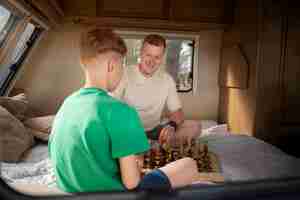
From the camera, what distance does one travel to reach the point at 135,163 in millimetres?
351

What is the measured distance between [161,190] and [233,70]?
1.96 ft

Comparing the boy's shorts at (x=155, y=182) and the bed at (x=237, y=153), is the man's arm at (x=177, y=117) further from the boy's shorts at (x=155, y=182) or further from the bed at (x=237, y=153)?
the boy's shorts at (x=155, y=182)

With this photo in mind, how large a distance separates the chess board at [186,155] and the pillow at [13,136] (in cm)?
27

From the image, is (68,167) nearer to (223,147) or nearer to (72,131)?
(72,131)

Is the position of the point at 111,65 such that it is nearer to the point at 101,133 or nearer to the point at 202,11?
the point at 101,133

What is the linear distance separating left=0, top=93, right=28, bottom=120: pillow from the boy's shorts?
0.40 metres

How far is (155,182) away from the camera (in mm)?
348

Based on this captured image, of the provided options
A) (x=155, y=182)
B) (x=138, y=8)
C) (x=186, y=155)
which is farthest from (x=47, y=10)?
(x=155, y=182)

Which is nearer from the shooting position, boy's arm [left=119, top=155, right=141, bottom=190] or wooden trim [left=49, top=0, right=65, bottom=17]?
boy's arm [left=119, top=155, right=141, bottom=190]

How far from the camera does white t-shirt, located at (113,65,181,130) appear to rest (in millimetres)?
599

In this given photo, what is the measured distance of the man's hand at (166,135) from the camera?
0.65 m

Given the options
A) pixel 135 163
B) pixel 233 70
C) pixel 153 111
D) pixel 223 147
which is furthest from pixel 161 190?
pixel 233 70

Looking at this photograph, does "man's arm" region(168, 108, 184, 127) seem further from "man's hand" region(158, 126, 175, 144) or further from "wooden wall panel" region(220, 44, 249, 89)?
"wooden wall panel" region(220, 44, 249, 89)

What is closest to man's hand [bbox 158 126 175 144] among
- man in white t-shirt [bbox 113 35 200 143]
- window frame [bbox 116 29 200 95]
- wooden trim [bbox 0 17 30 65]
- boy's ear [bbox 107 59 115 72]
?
man in white t-shirt [bbox 113 35 200 143]
